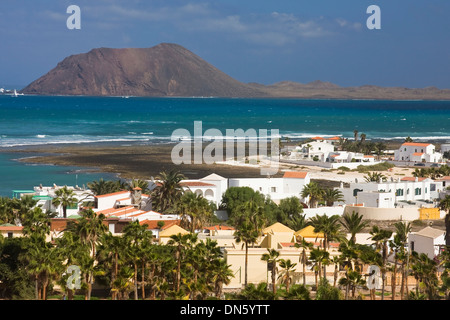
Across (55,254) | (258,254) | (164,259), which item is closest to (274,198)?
(258,254)

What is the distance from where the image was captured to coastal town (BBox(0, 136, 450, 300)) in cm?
2509

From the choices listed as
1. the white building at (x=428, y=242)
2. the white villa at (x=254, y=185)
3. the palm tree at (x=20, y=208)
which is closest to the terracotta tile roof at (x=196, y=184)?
the white villa at (x=254, y=185)

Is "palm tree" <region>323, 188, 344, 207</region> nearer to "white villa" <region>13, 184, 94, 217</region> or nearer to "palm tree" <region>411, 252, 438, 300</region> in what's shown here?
"white villa" <region>13, 184, 94, 217</region>

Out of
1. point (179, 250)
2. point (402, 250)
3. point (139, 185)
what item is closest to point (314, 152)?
point (139, 185)

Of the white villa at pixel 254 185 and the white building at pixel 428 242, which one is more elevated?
the white villa at pixel 254 185

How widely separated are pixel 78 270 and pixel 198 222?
43.0 feet

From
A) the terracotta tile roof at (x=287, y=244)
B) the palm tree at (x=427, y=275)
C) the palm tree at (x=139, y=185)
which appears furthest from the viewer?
the palm tree at (x=139, y=185)

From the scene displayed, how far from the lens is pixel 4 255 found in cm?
2909

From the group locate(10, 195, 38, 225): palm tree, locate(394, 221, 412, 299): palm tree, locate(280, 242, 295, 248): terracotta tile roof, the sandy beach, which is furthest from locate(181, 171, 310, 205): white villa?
locate(394, 221, 412, 299): palm tree

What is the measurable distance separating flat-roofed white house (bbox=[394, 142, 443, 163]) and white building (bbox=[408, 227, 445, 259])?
47.0 m

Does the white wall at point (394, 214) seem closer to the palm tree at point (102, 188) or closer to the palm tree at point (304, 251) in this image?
the palm tree at point (304, 251)

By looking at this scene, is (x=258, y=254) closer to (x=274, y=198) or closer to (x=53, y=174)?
(x=274, y=198)

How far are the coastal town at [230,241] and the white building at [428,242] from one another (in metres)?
0.06

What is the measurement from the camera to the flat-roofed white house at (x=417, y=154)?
265 feet
